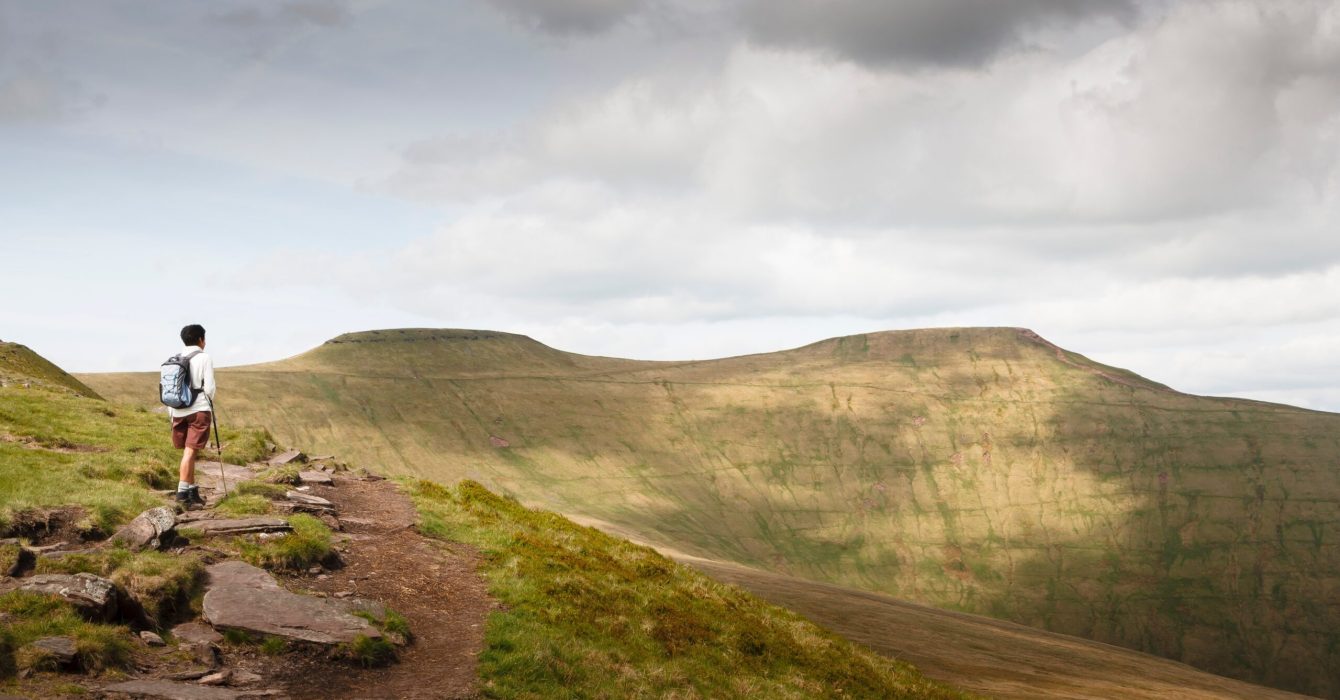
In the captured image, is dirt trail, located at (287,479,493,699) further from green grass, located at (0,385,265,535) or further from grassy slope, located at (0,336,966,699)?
green grass, located at (0,385,265,535)

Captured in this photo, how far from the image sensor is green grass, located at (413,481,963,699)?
1842 cm

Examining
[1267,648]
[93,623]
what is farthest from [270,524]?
[1267,648]

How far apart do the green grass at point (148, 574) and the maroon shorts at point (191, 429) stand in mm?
6007

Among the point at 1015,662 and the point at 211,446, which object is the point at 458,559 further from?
the point at 1015,662

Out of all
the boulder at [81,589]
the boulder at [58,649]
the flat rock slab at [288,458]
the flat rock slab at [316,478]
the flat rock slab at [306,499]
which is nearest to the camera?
the boulder at [58,649]

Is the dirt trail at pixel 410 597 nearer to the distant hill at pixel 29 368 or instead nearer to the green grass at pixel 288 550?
the green grass at pixel 288 550

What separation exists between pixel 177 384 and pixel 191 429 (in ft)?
4.43

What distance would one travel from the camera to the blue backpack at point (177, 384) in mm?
23109

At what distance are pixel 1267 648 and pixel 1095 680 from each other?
16888 cm

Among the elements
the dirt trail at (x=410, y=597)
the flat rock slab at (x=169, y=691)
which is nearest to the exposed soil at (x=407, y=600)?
the dirt trail at (x=410, y=597)

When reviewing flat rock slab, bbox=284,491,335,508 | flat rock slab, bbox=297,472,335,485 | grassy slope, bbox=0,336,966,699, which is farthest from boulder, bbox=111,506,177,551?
flat rock slab, bbox=297,472,335,485

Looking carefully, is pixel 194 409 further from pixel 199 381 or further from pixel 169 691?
pixel 169 691

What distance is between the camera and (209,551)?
20.0 m

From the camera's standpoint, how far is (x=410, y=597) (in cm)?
2059
